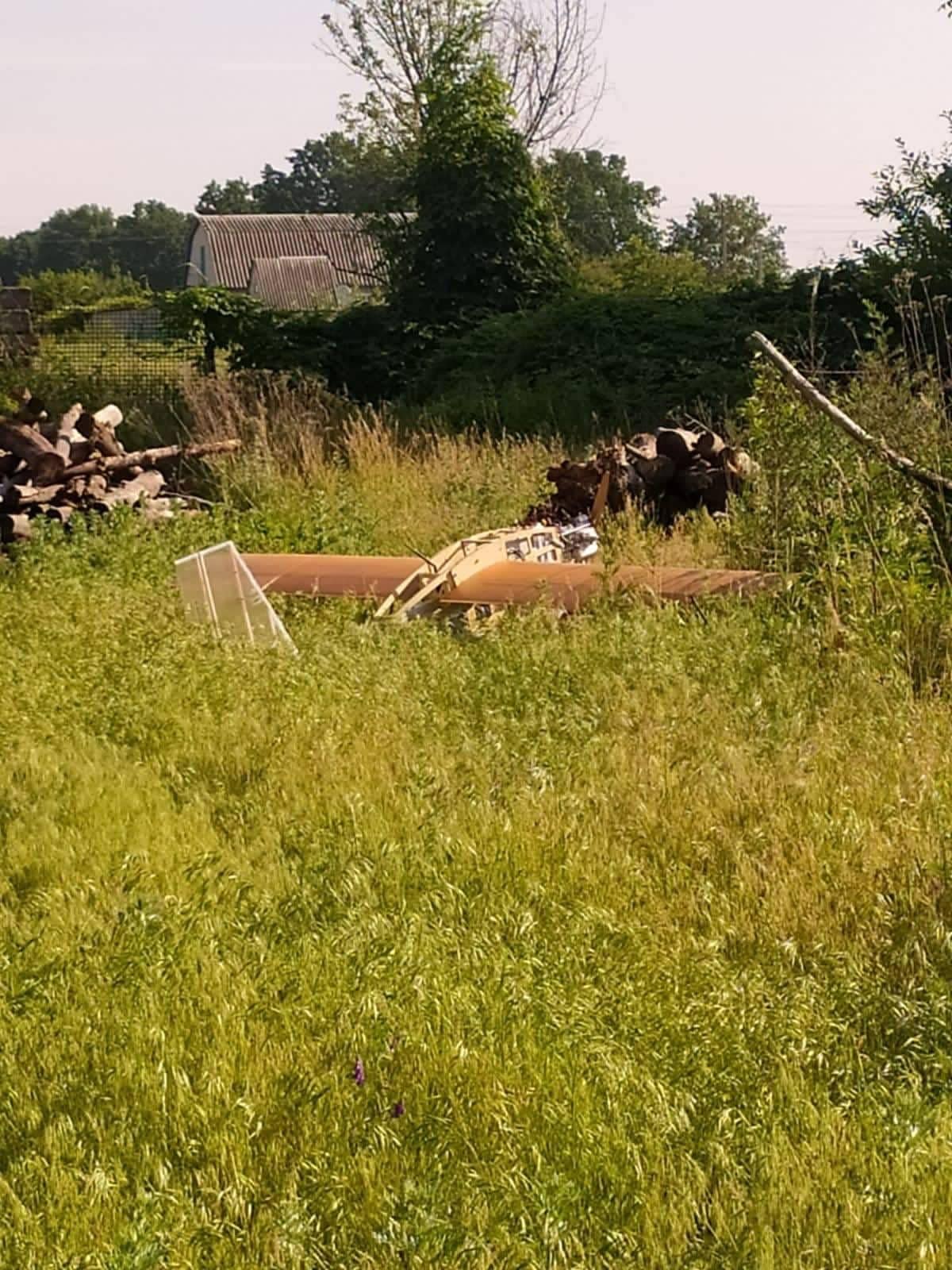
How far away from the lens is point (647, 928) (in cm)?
369

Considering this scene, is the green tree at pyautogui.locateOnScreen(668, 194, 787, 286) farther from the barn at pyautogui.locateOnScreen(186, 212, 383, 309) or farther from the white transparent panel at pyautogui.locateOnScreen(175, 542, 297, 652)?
the white transparent panel at pyautogui.locateOnScreen(175, 542, 297, 652)

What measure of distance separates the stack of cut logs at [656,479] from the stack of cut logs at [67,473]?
342 centimetres

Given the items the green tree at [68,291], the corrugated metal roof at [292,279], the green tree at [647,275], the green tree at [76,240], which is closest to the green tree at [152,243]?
the green tree at [76,240]

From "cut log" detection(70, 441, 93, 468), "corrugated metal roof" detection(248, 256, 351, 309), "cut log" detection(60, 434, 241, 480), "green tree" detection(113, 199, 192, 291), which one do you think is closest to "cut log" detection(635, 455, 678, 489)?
"cut log" detection(60, 434, 241, 480)

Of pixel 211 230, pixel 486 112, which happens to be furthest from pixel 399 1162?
pixel 211 230

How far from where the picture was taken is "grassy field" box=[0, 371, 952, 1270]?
2582mm

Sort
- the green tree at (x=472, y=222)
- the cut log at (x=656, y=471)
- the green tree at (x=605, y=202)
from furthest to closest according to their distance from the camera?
the green tree at (x=605, y=202) < the green tree at (x=472, y=222) < the cut log at (x=656, y=471)

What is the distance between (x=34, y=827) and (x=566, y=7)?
32.6 m

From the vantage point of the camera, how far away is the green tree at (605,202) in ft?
138

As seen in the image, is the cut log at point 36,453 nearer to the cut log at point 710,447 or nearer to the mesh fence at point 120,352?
the cut log at point 710,447

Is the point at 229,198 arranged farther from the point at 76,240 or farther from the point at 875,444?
the point at 875,444

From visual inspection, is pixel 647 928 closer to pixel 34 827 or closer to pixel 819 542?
pixel 34 827

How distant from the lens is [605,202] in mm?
73875

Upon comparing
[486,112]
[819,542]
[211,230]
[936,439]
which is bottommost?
[819,542]
